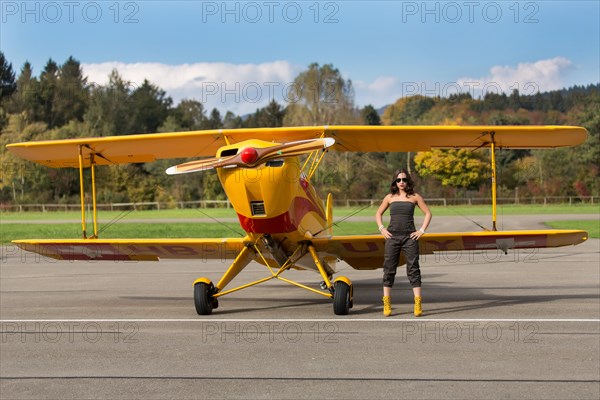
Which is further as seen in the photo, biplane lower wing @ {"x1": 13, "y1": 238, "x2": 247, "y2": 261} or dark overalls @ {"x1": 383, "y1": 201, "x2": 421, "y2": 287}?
biplane lower wing @ {"x1": 13, "y1": 238, "x2": 247, "y2": 261}

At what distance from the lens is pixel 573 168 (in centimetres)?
6341

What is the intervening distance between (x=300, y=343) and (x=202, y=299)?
2.39m

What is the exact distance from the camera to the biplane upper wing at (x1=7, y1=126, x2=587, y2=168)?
10188mm

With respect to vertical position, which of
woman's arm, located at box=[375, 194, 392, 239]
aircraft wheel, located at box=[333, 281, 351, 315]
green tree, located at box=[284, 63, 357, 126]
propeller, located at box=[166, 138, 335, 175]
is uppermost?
green tree, located at box=[284, 63, 357, 126]

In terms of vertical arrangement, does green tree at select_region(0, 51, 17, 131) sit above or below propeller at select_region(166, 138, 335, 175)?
above

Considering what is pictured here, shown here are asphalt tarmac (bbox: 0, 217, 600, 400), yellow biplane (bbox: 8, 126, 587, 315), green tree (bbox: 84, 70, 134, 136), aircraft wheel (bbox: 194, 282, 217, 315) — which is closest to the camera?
asphalt tarmac (bbox: 0, 217, 600, 400)

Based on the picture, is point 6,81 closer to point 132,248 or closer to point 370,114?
point 370,114

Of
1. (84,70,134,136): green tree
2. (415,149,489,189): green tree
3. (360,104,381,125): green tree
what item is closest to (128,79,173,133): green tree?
(84,70,134,136): green tree

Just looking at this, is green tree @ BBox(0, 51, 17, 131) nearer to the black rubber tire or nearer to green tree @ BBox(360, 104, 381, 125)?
green tree @ BBox(360, 104, 381, 125)

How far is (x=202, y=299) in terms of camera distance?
31.2 feet

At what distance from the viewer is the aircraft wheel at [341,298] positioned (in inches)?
365

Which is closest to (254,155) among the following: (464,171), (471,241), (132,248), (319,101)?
(132,248)

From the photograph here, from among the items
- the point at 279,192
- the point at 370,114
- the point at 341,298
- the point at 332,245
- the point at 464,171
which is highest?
the point at 370,114

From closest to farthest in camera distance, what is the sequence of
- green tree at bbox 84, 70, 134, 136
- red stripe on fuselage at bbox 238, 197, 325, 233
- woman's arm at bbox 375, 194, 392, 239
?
1. red stripe on fuselage at bbox 238, 197, 325, 233
2. woman's arm at bbox 375, 194, 392, 239
3. green tree at bbox 84, 70, 134, 136
